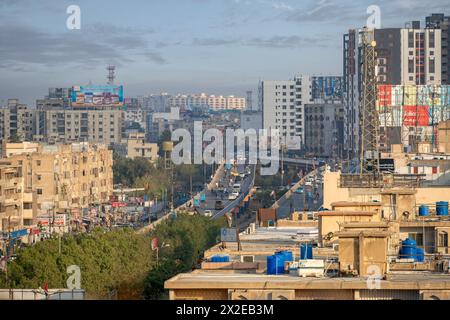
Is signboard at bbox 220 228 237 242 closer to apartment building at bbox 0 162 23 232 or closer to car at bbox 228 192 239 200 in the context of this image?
apartment building at bbox 0 162 23 232

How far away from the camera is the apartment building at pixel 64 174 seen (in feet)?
127

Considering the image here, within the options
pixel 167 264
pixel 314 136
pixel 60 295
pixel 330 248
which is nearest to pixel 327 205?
pixel 167 264

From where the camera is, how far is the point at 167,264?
19.4m

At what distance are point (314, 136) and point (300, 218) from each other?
60020 mm

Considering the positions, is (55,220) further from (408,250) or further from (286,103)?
(286,103)

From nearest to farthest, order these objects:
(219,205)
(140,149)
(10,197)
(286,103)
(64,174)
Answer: (10,197) < (64,174) < (219,205) < (140,149) < (286,103)

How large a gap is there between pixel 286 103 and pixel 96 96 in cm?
1510

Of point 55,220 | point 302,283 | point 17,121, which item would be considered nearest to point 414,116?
point 55,220

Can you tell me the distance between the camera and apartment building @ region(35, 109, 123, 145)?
73375 millimetres

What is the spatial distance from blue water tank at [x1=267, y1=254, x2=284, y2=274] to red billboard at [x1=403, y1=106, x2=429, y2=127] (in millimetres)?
35821

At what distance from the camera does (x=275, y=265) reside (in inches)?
340

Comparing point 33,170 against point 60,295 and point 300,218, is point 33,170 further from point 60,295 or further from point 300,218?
point 60,295

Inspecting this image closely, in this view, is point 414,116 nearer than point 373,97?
No

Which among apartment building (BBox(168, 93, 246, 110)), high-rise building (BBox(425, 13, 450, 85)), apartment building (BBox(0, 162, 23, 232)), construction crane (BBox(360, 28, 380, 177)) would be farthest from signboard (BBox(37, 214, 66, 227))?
apartment building (BBox(168, 93, 246, 110))
